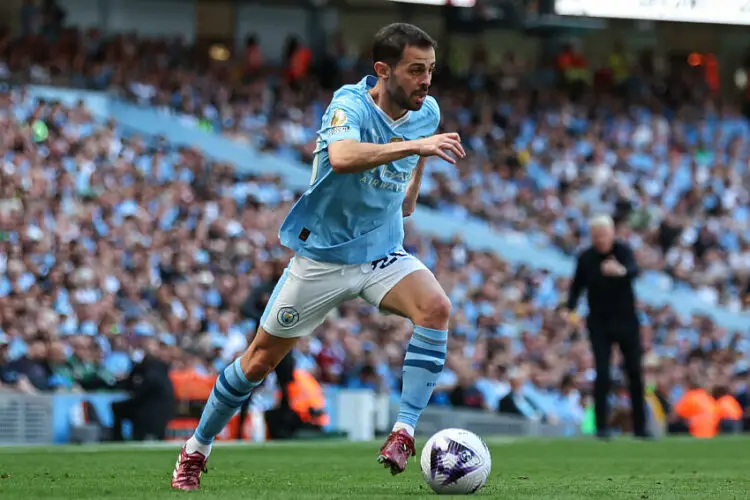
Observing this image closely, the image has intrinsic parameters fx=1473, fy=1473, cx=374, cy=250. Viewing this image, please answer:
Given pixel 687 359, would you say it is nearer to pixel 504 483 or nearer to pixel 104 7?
pixel 104 7

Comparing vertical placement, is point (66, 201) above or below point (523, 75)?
below

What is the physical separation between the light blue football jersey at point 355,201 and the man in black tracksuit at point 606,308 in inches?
276

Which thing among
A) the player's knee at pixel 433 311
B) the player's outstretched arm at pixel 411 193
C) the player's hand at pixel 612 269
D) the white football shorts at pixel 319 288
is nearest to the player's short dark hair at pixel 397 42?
the player's outstretched arm at pixel 411 193

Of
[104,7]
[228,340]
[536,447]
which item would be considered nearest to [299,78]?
[104,7]

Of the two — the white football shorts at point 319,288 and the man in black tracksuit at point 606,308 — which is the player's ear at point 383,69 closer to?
the white football shorts at point 319,288

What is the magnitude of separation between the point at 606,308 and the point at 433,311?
7.41 meters

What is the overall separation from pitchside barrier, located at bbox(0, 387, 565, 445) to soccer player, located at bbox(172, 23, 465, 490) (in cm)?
794

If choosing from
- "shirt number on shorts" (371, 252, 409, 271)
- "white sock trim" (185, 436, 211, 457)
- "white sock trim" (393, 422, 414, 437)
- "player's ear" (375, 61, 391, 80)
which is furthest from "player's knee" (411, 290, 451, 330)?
"white sock trim" (185, 436, 211, 457)

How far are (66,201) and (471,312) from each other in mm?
6725

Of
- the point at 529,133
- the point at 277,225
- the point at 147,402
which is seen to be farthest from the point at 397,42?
the point at 529,133

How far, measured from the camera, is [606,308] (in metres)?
14.3

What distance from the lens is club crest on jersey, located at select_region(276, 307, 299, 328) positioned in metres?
7.21

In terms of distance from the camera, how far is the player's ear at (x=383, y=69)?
7.23m

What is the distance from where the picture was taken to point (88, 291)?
61.4 ft
